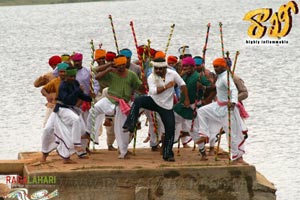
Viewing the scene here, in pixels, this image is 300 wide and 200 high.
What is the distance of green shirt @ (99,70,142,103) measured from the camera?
20.7 metres

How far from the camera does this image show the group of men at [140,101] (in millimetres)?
20047

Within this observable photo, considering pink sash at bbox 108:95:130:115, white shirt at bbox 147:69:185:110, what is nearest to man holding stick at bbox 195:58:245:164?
white shirt at bbox 147:69:185:110

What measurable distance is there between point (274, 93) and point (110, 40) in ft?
133

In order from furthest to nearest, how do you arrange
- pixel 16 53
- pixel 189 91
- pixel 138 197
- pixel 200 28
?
1. pixel 200 28
2. pixel 16 53
3. pixel 189 91
4. pixel 138 197

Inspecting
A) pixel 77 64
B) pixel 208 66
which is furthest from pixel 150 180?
pixel 208 66

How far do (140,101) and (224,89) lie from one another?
165cm

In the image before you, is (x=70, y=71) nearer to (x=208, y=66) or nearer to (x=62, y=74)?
(x=62, y=74)

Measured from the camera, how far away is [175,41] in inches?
3095

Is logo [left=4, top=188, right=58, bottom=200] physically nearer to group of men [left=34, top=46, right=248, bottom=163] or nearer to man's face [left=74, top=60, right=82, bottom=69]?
group of men [left=34, top=46, right=248, bottom=163]

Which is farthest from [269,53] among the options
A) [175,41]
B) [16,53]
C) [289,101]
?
[289,101]

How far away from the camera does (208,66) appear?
2160 inches

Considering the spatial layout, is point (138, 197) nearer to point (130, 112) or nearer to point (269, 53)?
point (130, 112)

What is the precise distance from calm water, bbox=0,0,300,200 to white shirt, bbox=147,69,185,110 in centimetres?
645

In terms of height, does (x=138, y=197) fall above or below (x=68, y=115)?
below
